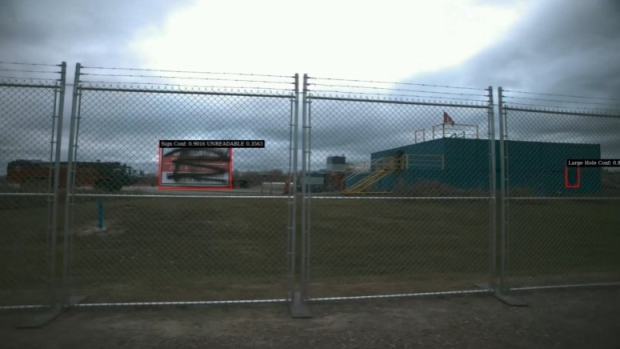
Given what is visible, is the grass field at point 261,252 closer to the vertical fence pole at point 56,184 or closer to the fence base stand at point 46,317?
the vertical fence pole at point 56,184

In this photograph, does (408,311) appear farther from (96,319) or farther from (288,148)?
(96,319)

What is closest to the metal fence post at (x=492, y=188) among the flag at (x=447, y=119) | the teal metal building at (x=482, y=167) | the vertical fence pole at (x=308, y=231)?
the teal metal building at (x=482, y=167)

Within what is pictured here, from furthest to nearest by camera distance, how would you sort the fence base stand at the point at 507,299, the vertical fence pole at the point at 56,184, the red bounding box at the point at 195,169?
the fence base stand at the point at 507,299, the red bounding box at the point at 195,169, the vertical fence pole at the point at 56,184

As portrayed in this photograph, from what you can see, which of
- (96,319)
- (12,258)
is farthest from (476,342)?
(12,258)

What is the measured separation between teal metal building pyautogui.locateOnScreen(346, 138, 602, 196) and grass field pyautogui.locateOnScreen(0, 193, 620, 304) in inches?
25.1

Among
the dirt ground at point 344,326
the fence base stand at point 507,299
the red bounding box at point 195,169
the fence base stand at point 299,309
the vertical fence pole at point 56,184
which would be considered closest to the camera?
the dirt ground at point 344,326

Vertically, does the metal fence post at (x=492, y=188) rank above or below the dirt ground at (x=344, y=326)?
above

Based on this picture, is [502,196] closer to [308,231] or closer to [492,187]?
[492,187]

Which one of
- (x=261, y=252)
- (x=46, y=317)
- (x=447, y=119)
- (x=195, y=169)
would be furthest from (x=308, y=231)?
(x=261, y=252)

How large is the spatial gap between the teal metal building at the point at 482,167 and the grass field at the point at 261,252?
0.64 metres

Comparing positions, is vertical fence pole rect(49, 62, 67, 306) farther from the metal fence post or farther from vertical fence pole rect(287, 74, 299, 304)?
the metal fence post

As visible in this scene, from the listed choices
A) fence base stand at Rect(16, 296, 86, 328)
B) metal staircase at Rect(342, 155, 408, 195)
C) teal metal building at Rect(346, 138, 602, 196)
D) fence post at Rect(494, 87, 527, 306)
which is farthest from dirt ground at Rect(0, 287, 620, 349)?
teal metal building at Rect(346, 138, 602, 196)

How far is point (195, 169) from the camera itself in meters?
5.10

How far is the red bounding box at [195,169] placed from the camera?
5.06 m
